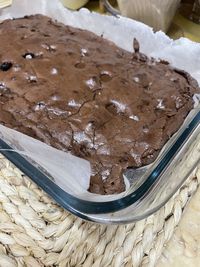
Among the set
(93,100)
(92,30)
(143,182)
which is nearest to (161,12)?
(92,30)

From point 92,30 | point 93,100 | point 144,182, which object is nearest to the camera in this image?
point 144,182

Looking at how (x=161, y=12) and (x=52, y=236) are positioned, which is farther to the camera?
(x=161, y=12)

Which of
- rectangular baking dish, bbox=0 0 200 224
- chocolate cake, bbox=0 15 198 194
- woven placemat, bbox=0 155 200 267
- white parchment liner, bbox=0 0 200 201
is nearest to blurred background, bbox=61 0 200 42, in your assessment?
white parchment liner, bbox=0 0 200 201

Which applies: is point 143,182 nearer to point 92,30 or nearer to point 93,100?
point 93,100

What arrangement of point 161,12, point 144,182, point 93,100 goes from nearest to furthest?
point 144,182 < point 93,100 < point 161,12

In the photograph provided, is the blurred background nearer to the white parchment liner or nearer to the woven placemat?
the white parchment liner

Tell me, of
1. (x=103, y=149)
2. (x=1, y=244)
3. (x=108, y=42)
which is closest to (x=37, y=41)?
(x=108, y=42)

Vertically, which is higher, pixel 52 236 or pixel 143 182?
pixel 143 182
